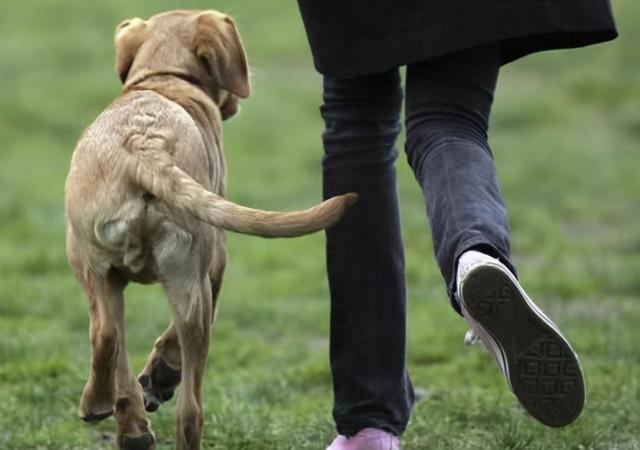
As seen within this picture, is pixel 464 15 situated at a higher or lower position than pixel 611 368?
higher

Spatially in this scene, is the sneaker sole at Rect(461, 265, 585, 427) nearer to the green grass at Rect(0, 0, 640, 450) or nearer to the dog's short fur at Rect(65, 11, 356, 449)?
the dog's short fur at Rect(65, 11, 356, 449)

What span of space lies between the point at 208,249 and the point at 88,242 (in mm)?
321

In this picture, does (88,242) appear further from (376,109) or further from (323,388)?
(323,388)

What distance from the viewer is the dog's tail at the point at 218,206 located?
142 inches

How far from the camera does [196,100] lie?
440 cm

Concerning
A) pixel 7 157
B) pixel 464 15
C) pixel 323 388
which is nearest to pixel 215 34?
pixel 464 15

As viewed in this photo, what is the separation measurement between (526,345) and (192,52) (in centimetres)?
159

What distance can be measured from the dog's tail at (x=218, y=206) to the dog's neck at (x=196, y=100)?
360 millimetres

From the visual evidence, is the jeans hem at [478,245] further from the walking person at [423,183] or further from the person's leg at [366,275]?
the person's leg at [366,275]

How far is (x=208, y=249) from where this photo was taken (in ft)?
13.2

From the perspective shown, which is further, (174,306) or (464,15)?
(174,306)

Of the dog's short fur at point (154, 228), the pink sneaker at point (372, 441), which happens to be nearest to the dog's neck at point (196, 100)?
the dog's short fur at point (154, 228)

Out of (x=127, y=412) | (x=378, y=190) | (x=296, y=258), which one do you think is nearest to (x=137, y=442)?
(x=127, y=412)

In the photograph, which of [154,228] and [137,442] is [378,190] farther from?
[137,442]
